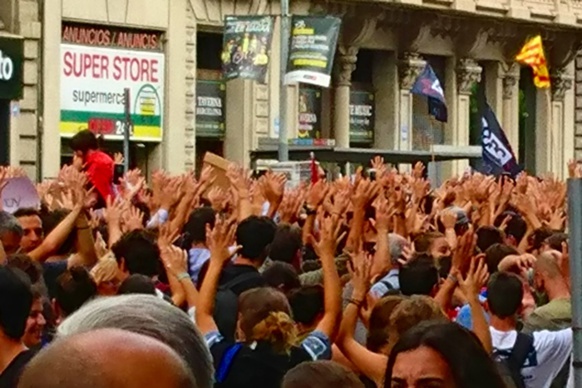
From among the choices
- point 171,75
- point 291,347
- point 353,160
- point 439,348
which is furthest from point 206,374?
point 171,75

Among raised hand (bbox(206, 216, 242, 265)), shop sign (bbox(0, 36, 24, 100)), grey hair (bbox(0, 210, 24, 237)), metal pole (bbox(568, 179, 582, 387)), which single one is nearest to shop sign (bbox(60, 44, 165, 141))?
shop sign (bbox(0, 36, 24, 100))

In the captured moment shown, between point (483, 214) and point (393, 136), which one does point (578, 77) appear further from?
point (483, 214)

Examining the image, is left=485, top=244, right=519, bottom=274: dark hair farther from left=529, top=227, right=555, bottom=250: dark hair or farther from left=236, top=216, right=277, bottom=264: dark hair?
left=529, top=227, right=555, bottom=250: dark hair

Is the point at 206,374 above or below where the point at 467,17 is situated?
below

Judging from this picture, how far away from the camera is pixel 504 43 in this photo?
149 ft

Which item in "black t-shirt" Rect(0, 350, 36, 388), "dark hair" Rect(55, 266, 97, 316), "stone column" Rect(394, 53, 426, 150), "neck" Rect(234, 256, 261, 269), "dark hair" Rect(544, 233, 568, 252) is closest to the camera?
"black t-shirt" Rect(0, 350, 36, 388)

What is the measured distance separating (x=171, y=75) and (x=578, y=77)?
18.7 metres

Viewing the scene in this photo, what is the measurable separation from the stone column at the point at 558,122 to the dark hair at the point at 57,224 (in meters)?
37.7

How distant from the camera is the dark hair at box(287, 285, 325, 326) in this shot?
7.62 m

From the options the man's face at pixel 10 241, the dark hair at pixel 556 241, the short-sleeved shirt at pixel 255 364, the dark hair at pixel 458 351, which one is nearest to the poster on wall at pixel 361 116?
the dark hair at pixel 556 241

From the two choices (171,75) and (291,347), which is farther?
(171,75)

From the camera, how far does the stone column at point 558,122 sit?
1883 inches

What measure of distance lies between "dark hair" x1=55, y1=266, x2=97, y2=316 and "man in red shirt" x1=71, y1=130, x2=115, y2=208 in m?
6.65

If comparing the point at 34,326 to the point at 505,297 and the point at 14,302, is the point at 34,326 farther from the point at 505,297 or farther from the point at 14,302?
the point at 505,297
